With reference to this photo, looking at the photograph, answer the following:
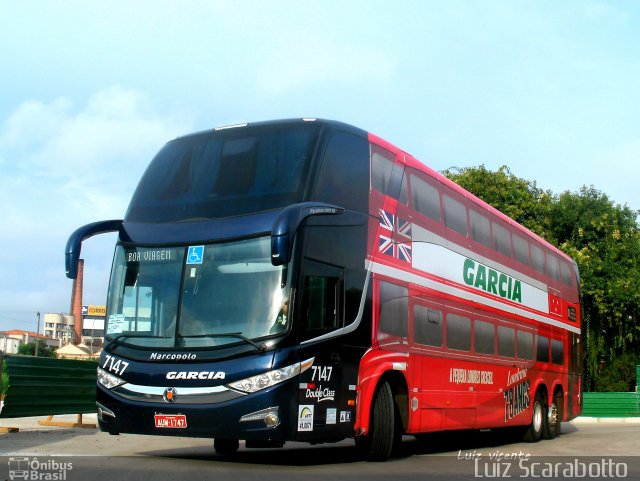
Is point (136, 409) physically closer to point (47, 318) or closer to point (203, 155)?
point (203, 155)

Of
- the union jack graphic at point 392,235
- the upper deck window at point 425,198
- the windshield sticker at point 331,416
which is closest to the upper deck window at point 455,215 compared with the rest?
the upper deck window at point 425,198

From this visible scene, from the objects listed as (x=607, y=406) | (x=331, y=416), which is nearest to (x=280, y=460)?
(x=331, y=416)

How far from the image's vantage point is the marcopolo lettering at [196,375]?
33.5 ft

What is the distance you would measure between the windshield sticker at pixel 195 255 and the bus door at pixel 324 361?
1.28m

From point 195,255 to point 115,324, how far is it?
4.59ft

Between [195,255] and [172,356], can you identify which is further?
[195,255]

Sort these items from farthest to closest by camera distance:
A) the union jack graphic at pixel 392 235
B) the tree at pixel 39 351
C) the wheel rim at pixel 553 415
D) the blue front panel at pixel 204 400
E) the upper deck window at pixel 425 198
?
Result: 1. the tree at pixel 39 351
2. the wheel rim at pixel 553 415
3. the upper deck window at pixel 425 198
4. the union jack graphic at pixel 392 235
5. the blue front panel at pixel 204 400

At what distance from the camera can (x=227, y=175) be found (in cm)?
1144

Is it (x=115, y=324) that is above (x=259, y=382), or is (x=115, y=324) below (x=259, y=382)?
above

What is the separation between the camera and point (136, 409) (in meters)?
10.6

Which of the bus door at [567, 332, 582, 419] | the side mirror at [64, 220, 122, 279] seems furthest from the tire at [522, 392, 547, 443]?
the side mirror at [64, 220, 122, 279]

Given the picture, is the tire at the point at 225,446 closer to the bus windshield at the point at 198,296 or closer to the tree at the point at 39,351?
the bus windshield at the point at 198,296

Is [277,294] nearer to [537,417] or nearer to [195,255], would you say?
[195,255]

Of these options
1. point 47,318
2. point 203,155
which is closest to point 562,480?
point 203,155
